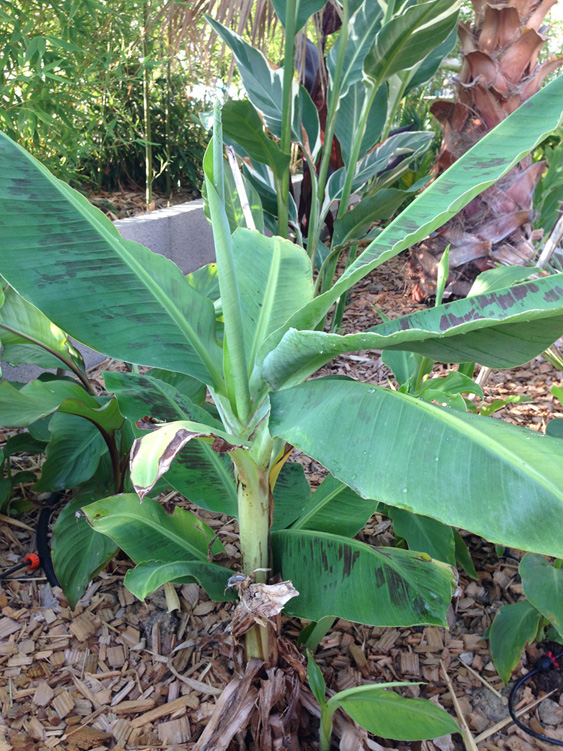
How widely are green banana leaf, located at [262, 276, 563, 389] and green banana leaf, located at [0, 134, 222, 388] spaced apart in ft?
0.71

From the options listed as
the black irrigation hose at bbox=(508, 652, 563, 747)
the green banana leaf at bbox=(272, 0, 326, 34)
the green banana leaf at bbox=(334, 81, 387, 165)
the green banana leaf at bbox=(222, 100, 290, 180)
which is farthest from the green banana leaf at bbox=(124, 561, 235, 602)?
the green banana leaf at bbox=(334, 81, 387, 165)

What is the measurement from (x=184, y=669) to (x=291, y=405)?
78 centimetres

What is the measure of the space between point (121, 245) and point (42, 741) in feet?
3.12

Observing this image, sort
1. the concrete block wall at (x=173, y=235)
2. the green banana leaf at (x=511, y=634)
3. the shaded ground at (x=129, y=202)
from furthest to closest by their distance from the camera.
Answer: the shaded ground at (x=129, y=202)
the concrete block wall at (x=173, y=235)
the green banana leaf at (x=511, y=634)

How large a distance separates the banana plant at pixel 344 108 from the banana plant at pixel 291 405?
2.67 ft

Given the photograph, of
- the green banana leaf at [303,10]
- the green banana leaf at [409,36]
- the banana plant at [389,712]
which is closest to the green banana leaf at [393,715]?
→ the banana plant at [389,712]

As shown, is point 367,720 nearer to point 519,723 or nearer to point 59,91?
point 519,723

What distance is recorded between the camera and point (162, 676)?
1.14m

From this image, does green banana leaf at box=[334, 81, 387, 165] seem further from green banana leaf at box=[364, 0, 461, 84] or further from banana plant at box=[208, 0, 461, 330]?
green banana leaf at box=[364, 0, 461, 84]

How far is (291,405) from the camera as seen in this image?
73cm

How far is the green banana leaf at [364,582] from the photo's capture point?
854 mm

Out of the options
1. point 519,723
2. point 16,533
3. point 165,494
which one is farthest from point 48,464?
point 519,723

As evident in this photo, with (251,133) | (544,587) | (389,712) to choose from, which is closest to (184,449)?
(389,712)

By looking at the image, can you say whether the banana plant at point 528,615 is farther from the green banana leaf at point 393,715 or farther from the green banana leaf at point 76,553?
the green banana leaf at point 76,553
